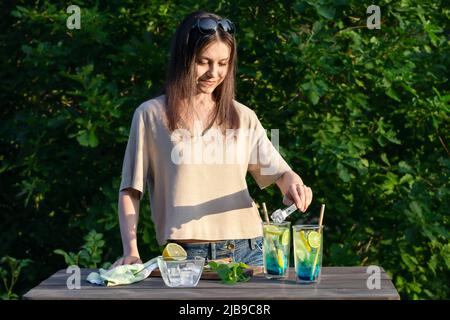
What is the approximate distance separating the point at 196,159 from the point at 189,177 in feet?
0.20

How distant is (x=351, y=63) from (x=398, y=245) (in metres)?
0.95

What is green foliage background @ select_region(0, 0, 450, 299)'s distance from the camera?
4789mm

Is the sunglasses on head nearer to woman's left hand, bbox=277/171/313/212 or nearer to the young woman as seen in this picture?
the young woman

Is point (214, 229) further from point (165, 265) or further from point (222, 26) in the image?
point (222, 26)

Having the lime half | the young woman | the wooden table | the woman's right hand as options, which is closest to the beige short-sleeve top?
the young woman

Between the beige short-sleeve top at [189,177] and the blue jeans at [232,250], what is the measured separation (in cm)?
2

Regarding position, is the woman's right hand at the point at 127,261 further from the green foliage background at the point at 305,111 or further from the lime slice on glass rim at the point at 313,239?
the green foliage background at the point at 305,111

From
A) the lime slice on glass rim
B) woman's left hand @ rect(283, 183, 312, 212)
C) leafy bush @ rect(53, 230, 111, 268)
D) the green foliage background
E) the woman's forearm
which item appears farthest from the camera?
the green foliage background

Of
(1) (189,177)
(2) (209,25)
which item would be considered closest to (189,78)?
(2) (209,25)

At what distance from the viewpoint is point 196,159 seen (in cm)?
310

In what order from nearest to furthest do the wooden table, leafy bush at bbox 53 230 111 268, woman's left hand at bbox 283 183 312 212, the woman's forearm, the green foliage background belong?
1. the wooden table
2. woman's left hand at bbox 283 183 312 212
3. the woman's forearm
4. leafy bush at bbox 53 230 111 268
5. the green foliage background

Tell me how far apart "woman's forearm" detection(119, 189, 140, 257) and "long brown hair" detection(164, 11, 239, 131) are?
9.9 inches

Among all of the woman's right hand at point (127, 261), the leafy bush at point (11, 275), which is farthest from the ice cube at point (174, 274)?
the leafy bush at point (11, 275)

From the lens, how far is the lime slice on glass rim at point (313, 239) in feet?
8.95
